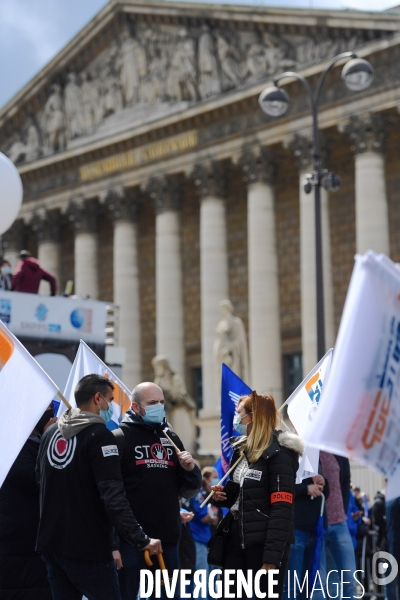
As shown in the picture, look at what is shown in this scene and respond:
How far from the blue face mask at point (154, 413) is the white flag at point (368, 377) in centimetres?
282

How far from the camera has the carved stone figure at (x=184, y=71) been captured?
36.6 meters

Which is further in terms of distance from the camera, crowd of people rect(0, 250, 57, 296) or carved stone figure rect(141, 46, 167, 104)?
carved stone figure rect(141, 46, 167, 104)

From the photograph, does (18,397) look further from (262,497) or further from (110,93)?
(110,93)

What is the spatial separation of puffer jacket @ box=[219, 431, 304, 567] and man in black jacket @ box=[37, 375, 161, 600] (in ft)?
2.75

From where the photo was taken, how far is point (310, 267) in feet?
104

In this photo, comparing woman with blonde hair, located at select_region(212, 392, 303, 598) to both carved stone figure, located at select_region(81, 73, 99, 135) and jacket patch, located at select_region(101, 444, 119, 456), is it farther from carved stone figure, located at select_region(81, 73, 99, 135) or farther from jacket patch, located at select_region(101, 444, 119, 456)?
carved stone figure, located at select_region(81, 73, 99, 135)

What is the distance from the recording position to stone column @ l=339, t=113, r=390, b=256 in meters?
30.7

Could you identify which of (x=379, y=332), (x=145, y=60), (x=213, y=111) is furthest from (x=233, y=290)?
(x=379, y=332)

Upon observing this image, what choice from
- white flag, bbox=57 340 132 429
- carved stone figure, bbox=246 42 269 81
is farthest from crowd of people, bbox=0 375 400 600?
carved stone figure, bbox=246 42 269 81

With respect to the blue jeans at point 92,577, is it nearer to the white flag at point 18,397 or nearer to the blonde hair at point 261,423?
the white flag at point 18,397

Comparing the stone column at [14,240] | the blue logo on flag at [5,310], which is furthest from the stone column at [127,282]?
the blue logo on flag at [5,310]

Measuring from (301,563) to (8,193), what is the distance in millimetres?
4382

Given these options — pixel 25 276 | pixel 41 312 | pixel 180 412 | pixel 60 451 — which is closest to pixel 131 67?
pixel 180 412

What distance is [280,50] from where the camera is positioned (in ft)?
112
